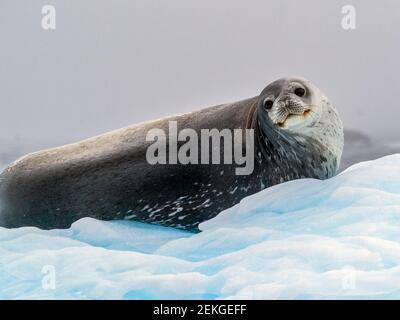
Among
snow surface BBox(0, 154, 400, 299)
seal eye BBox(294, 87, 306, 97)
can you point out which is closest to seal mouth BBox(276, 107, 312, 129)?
seal eye BBox(294, 87, 306, 97)

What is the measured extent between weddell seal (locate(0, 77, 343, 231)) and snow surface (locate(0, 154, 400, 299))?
0.15 meters

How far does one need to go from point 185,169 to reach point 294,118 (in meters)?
0.84

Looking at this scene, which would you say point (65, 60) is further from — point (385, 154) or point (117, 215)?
point (385, 154)

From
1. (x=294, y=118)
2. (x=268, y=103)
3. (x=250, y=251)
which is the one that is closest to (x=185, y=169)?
(x=268, y=103)

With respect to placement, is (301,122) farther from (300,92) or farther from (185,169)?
(185,169)

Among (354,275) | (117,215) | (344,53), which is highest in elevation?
(344,53)

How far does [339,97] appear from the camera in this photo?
471 centimetres

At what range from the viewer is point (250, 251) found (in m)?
3.59

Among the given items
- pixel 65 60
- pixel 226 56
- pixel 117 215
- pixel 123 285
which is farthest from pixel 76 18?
pixel 123 285

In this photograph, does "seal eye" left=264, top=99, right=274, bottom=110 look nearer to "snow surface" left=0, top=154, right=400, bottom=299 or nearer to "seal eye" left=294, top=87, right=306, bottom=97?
"seal eye" left=294, top=87, right=306, bottom=97

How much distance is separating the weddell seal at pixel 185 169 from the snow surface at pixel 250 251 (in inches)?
6.0

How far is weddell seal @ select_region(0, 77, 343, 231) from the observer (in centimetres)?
430
